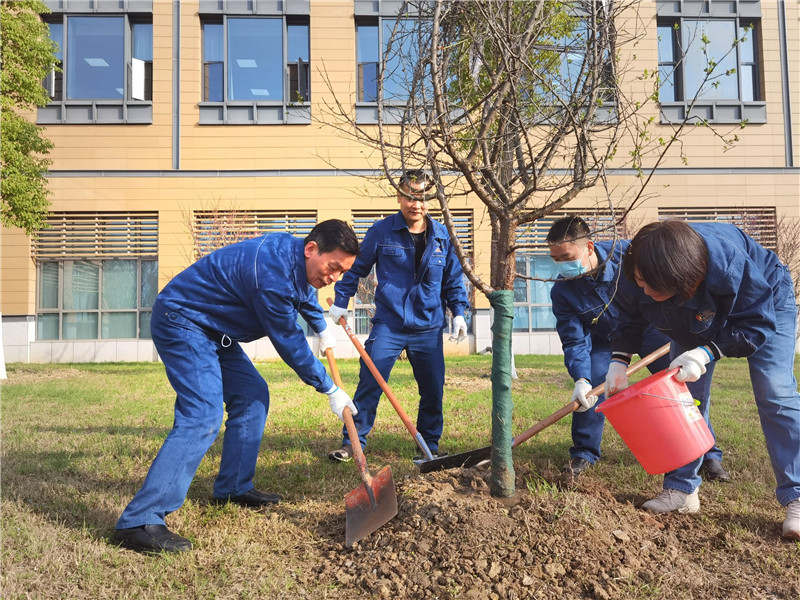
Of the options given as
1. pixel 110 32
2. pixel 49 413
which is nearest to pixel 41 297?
pixel 110 32

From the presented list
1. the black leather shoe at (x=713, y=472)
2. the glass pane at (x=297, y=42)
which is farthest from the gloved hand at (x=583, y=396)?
the glass pane at (x=297, y=42)

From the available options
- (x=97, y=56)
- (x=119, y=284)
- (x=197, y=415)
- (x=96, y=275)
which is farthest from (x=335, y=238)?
(x=97, y=56)

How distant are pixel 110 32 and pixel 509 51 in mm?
15627

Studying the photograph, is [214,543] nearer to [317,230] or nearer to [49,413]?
[317,230]

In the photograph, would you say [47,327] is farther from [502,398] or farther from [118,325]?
[502,398]

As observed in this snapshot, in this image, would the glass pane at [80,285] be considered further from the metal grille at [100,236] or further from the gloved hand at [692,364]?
the gloved hand at [692,364]

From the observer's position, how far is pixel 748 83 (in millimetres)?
15344

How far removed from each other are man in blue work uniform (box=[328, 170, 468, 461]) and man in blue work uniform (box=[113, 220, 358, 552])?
Answer: 1045 mm

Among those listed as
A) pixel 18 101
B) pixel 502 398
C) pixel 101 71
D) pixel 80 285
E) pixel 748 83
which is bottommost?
pixel 502 398

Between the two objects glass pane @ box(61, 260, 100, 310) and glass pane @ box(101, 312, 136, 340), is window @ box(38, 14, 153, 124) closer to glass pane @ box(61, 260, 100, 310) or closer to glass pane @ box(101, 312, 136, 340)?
glass pane @ box(61, 260, 100, 310)

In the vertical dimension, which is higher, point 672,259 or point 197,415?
point 672,259

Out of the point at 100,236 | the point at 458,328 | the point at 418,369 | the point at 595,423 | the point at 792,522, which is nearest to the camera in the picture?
the point at 792,522

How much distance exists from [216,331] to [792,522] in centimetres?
290

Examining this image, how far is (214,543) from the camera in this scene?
9.13 ft
